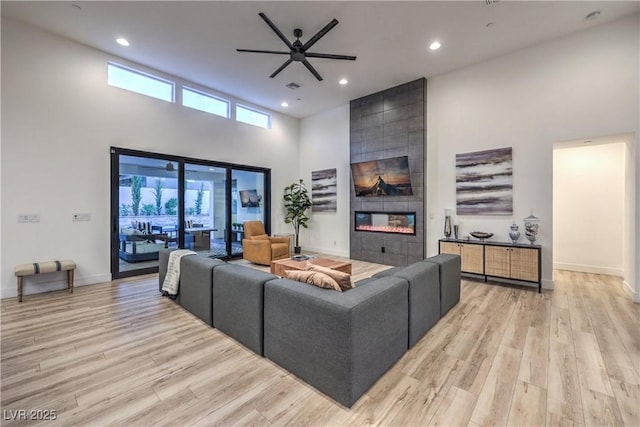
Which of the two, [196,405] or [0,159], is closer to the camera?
[196,405]

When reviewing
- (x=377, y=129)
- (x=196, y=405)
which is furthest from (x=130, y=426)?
(x=377, y=129)

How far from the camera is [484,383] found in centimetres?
205

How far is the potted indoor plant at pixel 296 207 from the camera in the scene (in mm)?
7852

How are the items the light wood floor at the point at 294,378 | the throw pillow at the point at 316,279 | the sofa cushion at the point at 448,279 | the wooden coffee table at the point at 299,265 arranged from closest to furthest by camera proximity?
the light wood floor at the point at 294,378
the throw pillow at the point at 316,279
the sofa cushion at the point at 448,279
the wooden coffee table at the point at 299,265

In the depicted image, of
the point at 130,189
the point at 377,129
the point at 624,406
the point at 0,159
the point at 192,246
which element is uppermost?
the point at 377,129

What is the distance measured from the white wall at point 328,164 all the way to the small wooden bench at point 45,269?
5384mm

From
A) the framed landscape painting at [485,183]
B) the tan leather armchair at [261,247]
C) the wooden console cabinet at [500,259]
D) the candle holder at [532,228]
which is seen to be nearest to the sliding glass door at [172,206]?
the tan leather armchair at [261,247]

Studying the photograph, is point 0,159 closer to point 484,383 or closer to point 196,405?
point 196,405

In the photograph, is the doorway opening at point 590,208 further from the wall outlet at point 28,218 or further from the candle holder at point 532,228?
the wall outlet at point 28,218

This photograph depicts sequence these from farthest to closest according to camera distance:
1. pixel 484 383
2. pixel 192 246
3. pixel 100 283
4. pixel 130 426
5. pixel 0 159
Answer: pixel 192 246 < pixel 100 283 < pixel 0 159 < pixel 484 383 < pixel 130 426

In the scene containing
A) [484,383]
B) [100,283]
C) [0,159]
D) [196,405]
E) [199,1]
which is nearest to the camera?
[196,405]

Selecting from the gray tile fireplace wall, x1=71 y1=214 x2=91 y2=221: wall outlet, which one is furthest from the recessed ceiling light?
x1=71 y1=214 x2=91 y2=221: wall outlet

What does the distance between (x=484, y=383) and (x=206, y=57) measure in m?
6.02

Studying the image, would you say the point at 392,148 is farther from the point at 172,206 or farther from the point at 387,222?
the point at 172,206
